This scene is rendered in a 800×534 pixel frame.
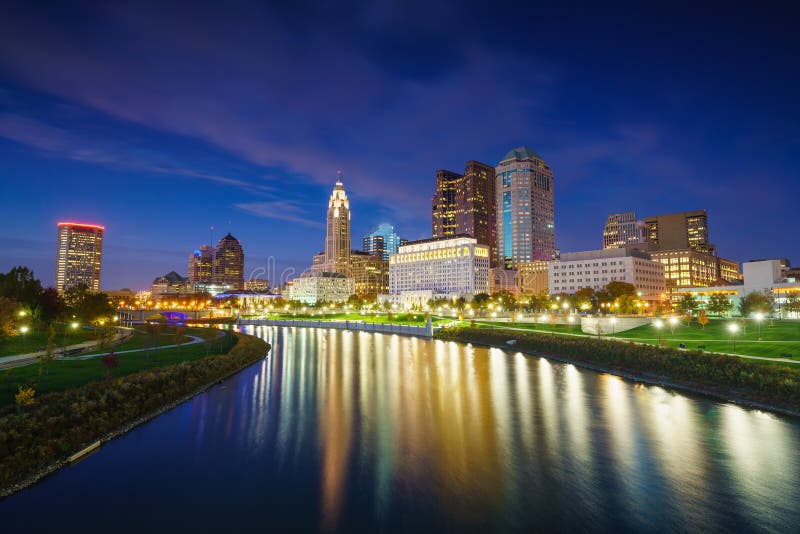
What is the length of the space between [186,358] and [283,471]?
102ft

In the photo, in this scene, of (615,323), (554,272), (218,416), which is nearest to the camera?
(218,416)

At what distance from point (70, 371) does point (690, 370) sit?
4932 centimetres

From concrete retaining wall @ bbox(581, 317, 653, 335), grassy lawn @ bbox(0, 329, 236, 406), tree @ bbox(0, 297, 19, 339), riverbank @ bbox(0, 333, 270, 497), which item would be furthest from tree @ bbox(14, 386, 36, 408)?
concrete retaining wall @ bbox(581, 317, 653, 335)

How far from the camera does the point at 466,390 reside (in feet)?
123

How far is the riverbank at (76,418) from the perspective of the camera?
18141 mm

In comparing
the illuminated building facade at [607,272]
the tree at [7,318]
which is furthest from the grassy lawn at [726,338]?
the illuminated building facade at [607,272]

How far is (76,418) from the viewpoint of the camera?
22.4m

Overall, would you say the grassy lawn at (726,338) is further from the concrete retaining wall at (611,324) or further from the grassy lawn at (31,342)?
the grassy lawn at (31,342)

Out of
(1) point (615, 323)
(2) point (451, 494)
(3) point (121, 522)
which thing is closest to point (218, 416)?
(3) point (121, 522)

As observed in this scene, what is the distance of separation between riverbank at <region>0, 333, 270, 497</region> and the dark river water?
1.04m

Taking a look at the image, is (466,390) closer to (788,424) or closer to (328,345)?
(788,424)

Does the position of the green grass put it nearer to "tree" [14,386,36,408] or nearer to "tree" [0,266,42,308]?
"tree" [14,386,36,408]

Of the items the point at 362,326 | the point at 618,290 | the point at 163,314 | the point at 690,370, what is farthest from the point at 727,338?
the point at 163,314

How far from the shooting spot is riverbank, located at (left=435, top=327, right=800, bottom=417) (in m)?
29.8
